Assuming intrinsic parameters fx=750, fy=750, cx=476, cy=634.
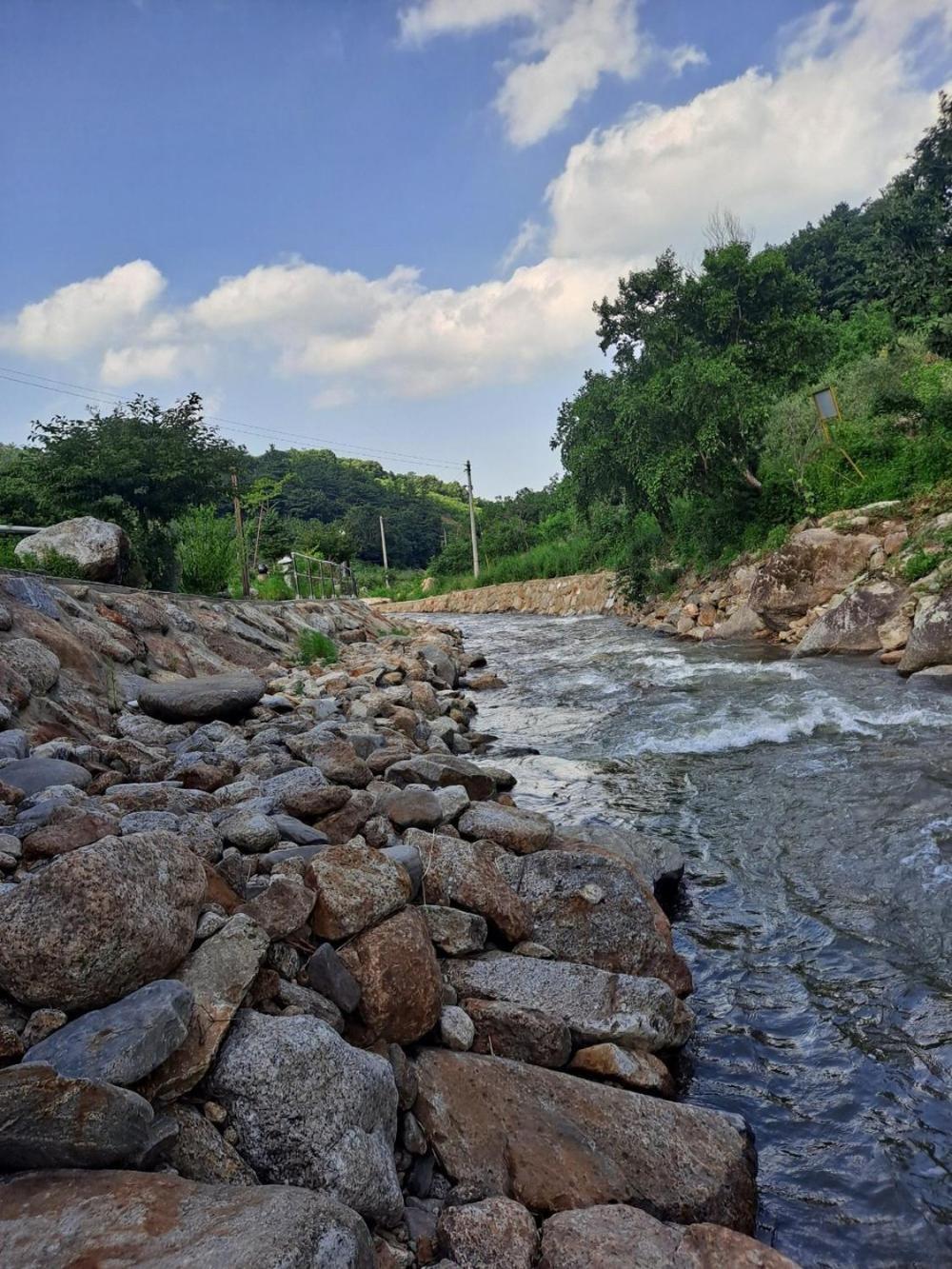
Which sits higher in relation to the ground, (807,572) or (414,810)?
(807,572)

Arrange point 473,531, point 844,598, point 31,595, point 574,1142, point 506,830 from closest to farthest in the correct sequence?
point 574,1142
point 506,830
point 31,595
point 844,598
point 473,531

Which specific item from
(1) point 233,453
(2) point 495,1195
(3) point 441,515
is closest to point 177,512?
(1) point 233,453

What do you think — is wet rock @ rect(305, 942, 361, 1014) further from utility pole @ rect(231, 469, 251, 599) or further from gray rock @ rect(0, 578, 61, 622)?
utility pole @ rect(231, 469, 251, 599)

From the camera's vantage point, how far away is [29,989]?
179cm

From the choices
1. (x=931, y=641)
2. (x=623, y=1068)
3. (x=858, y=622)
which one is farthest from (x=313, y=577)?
(x=623, y=1068)

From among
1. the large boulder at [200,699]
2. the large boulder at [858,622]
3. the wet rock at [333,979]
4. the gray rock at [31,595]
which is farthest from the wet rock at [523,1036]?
the large boulder at [858,622]

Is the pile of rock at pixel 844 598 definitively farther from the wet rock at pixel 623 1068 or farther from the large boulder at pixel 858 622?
the wet rock at pixel 623 1068

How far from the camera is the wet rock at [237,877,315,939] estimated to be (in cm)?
238

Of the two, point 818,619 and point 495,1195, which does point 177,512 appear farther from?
point 495,1195

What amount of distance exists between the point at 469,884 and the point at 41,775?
198 cm

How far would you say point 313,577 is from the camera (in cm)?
1977

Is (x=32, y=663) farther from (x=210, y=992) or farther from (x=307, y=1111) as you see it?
(x=307, y=1111)

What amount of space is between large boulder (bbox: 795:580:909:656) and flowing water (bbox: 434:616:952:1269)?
1.82 meters

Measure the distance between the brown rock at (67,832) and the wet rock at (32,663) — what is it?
2.65m
